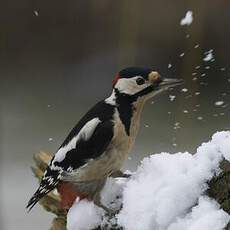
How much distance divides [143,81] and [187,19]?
521 cm

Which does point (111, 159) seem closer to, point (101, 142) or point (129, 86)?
point (101, 142)

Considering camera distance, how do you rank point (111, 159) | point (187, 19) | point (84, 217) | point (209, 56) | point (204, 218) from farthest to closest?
point (187, 19) → point (209, 56) → point (111, 159) → point (84, 217) → point (204, 218)

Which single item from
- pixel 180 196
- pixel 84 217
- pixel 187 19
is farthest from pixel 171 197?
pixel 187 19

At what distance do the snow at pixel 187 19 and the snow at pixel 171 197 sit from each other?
5.05 meters

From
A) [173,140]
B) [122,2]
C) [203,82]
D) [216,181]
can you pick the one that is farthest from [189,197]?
[122,2]

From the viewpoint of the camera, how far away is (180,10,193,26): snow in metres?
7.00

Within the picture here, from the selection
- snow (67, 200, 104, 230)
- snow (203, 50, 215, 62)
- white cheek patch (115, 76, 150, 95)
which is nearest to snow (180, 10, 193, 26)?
snow (203, 50, 215, 62)

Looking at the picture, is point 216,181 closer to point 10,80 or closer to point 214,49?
point 214,49

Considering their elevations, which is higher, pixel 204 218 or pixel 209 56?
pixel 204 218

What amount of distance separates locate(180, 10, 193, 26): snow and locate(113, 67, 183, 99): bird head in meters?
4.71

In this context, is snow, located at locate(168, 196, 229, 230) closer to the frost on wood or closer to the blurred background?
the frost on wood

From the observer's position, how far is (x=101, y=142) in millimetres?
2242

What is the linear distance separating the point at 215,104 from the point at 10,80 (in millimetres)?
2110

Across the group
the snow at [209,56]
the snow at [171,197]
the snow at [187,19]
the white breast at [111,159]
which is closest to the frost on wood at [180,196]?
the snow at [171,197]
